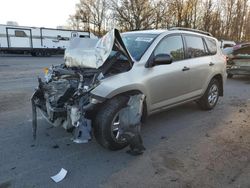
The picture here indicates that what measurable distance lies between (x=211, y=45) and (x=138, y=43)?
2.36 m

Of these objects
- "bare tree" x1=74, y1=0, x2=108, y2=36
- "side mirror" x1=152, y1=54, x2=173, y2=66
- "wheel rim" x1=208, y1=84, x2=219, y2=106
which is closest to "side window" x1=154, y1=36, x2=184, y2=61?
"side mirror" x1=152, y1=54, x2=173, y2=66

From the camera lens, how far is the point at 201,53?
552 cm

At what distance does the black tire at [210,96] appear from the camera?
19.3 ft

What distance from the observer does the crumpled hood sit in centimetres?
361

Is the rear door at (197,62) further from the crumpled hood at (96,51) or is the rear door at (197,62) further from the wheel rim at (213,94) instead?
the crumpled hood at (96,51)

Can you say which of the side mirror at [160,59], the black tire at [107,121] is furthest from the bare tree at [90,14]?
the black tire at [107,121]

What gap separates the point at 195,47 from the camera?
532 cm

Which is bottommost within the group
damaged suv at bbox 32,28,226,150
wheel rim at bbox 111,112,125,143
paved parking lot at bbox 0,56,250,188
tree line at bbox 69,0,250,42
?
paved parking lot at bbox 0,56,250,188

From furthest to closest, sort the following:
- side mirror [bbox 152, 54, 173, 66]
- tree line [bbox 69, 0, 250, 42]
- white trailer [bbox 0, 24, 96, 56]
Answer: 1. tree line [bbox 69, 0, 250, 42]
2. white trailer [bbox 0, 24, 96, 56]
3. side mirror [bbox 152, 54, 173, 66]

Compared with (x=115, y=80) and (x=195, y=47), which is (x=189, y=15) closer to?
(x=195, y=47)

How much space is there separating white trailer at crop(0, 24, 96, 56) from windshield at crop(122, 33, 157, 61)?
21035 millimetres

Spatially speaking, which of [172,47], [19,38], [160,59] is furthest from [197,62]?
[19,38]

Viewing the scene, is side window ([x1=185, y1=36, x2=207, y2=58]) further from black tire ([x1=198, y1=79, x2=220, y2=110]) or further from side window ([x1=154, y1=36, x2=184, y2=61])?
black tire ([x1=198, y1=79, x2=220, y2=110])

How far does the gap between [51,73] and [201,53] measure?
3.31m
